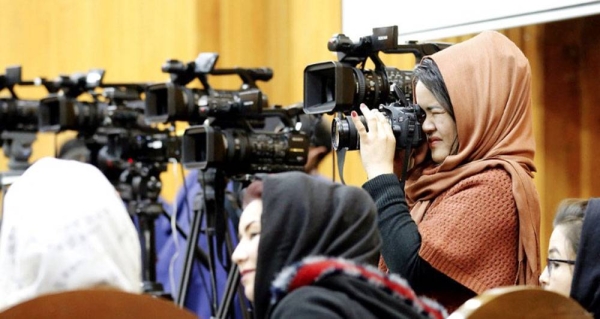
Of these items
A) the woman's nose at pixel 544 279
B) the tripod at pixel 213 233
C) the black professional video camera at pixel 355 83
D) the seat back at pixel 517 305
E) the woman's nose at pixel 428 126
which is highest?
the black professional video camera at pixel 355 83

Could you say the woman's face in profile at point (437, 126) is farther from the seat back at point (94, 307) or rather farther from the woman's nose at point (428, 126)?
the seat back at point (94, 307)

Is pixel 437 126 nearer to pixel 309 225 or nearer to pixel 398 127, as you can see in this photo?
pixel 398 127

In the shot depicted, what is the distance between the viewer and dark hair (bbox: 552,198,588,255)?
6.25 feet

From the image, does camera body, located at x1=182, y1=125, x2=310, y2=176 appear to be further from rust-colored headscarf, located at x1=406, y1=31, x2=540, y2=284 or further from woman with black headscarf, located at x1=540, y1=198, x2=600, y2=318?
woman with black headscarf, located at x1=540, y1=198, x2=600, y2=318

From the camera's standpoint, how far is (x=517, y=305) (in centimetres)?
115

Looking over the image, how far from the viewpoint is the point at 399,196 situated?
196cm

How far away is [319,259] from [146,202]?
229 cm

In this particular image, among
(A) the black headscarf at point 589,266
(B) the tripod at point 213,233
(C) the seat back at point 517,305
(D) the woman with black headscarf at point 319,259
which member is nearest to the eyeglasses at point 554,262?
(A) the black headscarf at point 589,266

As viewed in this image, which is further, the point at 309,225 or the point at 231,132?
the point at 231,132

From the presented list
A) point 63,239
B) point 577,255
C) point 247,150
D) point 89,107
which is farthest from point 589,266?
point 89,107

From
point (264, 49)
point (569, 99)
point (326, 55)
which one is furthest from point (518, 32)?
point (264, 49)

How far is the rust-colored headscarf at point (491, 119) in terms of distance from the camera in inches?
77.2

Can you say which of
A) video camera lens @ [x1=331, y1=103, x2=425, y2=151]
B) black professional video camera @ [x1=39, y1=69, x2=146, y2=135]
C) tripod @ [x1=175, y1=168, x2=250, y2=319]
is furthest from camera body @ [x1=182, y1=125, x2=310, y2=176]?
video camera lens @ [x1=331, y1=103, x2=425, y2=151]

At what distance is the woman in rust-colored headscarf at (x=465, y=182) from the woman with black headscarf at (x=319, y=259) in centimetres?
42
